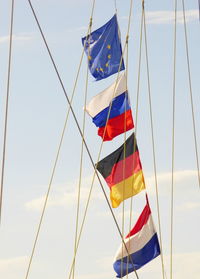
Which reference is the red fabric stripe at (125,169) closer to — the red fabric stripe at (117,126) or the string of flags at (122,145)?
the string of flags at (122,145)

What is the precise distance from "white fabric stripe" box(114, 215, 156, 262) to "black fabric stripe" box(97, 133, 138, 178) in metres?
1.46

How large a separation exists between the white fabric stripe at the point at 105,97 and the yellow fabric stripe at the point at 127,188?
177 centimetres

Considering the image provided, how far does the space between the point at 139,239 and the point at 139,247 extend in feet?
0.58

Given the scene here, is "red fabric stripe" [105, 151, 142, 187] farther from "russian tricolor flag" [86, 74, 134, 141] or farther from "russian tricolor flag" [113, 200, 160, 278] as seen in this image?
"russian tricolor flag" [113, 200, 160, 278]

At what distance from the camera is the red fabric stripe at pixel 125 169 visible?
21.3 m

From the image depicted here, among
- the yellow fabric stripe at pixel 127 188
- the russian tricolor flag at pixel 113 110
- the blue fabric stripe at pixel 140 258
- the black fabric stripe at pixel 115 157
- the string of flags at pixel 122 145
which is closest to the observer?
the blue fabric stripe at pixel 140 258

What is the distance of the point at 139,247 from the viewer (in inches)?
815

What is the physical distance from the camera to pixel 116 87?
71.9 feet

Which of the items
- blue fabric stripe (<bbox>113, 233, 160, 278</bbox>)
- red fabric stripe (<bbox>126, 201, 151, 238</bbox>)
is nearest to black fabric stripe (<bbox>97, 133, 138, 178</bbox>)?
red fabric stripe (<bbox>126, 201, 151, 238</bbox>)

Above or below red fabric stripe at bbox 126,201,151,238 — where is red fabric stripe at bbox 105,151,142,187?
above

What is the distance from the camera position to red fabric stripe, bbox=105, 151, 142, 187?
69.8 feet

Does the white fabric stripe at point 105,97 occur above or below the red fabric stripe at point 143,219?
above

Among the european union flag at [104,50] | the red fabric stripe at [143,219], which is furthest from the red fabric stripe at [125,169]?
the european union flag at [104,50]

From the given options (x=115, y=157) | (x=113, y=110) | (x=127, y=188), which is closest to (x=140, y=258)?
(x=127, y=188)
